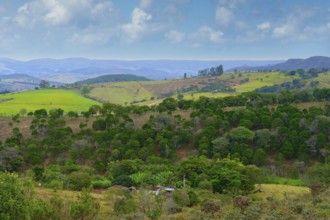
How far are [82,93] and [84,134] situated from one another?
116m

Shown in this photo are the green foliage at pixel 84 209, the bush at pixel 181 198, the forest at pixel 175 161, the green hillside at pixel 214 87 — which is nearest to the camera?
the green foliage at pixel 84 209

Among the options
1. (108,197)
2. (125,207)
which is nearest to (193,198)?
(108,197)

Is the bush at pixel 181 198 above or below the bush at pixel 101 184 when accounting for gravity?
above

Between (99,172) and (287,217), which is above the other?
(287,217)

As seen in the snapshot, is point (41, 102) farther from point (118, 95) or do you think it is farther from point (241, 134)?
point (241, 134)

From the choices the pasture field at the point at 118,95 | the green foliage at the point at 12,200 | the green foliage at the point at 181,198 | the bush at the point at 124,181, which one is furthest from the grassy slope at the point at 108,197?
the pasture field at the point at 118,95

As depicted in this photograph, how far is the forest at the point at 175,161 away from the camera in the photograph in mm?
27812

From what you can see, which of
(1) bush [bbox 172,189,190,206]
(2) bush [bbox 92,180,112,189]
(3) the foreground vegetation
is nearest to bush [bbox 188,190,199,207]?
(3) the foreground vegetation

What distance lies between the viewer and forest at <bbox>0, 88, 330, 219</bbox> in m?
27.8

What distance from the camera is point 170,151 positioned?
6181 centimetres

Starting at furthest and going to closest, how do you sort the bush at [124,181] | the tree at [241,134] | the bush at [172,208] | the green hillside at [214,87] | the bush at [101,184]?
the green hillside at [214,87], the tree at [241,134], the bush at [101,184], the bush at [124,181], the bush at [172,208]

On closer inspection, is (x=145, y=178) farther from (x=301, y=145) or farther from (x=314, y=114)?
(x=314, y=114)

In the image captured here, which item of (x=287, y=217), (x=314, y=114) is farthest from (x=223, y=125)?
(x=287, y=217)

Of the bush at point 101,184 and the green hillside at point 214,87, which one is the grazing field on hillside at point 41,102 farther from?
the bush at point 101,184
